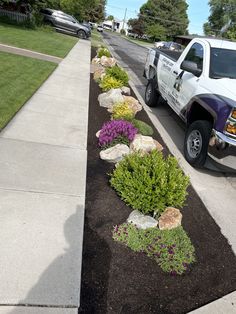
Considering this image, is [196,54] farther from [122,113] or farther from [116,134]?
[116,134]

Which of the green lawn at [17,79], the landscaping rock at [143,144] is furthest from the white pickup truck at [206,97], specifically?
the green lawn at [17,79]

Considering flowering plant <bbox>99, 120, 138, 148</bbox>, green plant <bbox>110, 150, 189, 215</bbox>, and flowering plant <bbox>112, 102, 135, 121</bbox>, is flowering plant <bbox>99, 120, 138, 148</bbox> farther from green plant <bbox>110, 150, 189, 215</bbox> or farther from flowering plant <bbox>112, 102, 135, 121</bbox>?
green plant <bbox>110, 150, 189, 215</bbox>

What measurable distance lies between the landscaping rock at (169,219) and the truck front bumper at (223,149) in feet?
4.44

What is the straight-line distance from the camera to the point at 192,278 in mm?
3291

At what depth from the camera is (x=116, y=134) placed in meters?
5.88

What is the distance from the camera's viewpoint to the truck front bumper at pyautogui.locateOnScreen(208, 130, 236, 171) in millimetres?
4668

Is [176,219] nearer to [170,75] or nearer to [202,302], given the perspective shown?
[202,302]

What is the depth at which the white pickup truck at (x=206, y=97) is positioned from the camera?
4727mm

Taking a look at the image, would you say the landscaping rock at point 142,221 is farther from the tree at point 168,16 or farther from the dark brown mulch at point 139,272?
the tree at point 168,16

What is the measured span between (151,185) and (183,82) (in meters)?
3.13

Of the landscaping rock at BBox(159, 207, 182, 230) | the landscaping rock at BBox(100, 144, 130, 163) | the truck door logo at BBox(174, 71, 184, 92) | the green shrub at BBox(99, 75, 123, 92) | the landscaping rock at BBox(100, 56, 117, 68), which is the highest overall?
the truck door logo at BBox(174, 71, 184, 92)

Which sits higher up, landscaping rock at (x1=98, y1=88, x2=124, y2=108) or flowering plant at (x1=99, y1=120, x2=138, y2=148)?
flowering plant at (x1=99, y1=120, x2=138, y2=148)

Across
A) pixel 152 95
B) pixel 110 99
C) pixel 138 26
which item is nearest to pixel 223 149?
pixel 110 99

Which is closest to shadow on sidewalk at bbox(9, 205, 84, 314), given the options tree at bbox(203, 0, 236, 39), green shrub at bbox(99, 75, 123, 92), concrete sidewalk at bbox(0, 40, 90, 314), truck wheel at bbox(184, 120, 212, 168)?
concrete sidewalk at bbox(0, 40, 90, 314)
